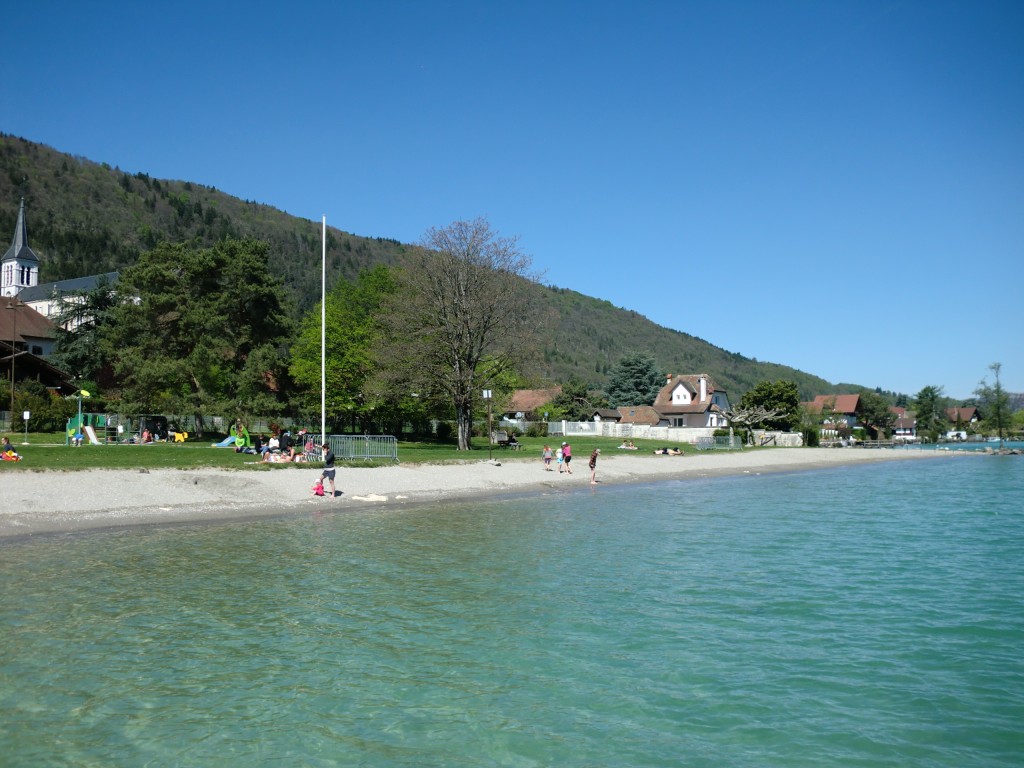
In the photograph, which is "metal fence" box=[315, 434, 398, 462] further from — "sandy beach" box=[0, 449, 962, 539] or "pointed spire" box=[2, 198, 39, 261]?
"pointed spire" box=[2, 198, 39, 261]

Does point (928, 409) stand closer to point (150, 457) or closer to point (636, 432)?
point (636, 432)

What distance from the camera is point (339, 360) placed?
48781 millimetres

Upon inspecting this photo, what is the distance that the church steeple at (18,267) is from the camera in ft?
474

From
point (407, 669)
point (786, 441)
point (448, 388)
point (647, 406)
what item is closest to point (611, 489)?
point (448, 388)

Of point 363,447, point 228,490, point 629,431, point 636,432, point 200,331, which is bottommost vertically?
point 228,490

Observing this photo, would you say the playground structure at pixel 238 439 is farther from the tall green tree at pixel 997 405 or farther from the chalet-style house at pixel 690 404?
the tall green tree at pixel 997 405

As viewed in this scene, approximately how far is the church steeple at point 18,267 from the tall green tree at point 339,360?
401ft

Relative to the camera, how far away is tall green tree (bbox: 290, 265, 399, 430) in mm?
48031

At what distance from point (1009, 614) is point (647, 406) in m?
93.3

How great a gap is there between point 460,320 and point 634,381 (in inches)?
2854

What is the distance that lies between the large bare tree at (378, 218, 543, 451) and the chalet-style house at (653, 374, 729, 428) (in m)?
58.0

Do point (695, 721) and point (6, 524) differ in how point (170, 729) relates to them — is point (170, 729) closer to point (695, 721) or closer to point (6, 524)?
point (695, 721)

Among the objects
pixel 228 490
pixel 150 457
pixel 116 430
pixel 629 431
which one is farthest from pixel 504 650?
pixel 629 431

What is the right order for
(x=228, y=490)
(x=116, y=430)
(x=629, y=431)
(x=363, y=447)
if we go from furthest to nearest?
1. (x=629, y=431)
2. (x=116, y=430)
3. (x=363, y=447)
4. (x=228, y=490)
